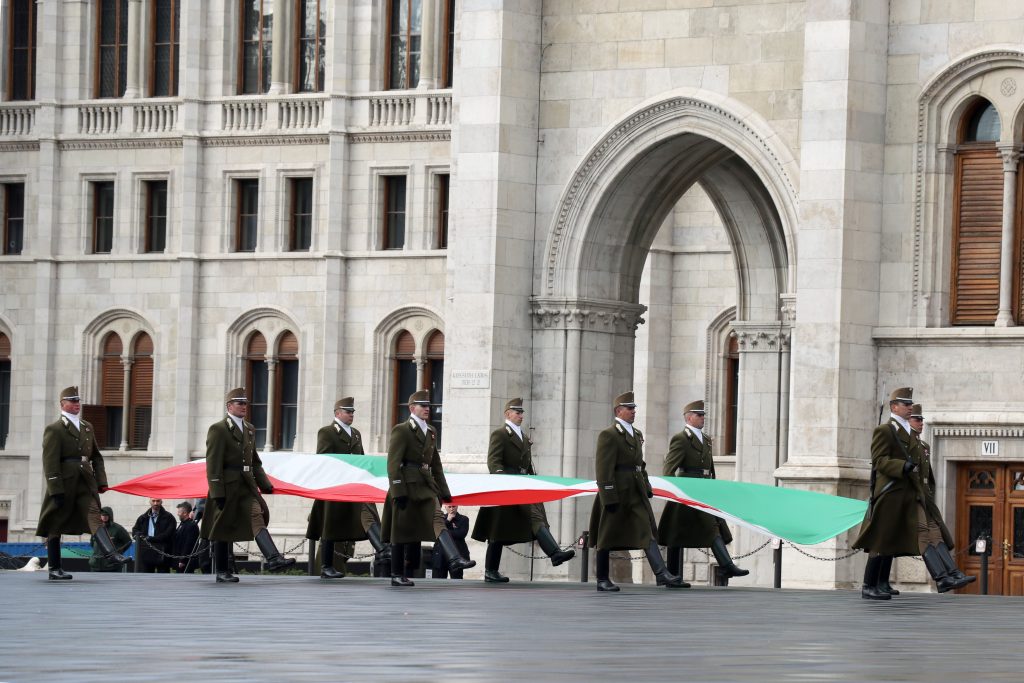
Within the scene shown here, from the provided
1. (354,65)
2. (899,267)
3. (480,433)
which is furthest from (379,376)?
(899,267)

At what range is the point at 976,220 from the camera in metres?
30.0

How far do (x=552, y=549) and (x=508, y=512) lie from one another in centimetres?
104

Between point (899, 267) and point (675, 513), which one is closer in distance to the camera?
point (675, 513)

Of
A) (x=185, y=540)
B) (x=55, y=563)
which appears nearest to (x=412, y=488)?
(x=55, y=563)

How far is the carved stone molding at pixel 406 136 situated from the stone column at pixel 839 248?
24086mm

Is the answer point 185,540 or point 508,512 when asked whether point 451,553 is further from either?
point 185,540

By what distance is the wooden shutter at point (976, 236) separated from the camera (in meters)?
29.9

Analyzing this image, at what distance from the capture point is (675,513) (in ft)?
85.5

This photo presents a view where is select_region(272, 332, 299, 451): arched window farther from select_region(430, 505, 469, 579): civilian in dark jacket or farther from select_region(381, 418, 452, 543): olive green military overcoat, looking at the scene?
select_region(381, 418, 452, 543): olive green military overcoat

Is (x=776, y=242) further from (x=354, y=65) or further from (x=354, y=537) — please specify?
(x=354, y=65)

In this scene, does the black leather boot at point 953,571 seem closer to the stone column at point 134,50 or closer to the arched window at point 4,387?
the stone column at point 134,50

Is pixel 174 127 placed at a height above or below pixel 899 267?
above

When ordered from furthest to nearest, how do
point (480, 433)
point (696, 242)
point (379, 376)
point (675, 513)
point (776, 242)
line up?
point (379, 376), point (696, 242), point (776, 242), point (480, 433), point (675, 513)

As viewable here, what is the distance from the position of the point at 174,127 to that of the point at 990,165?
1212 inches
